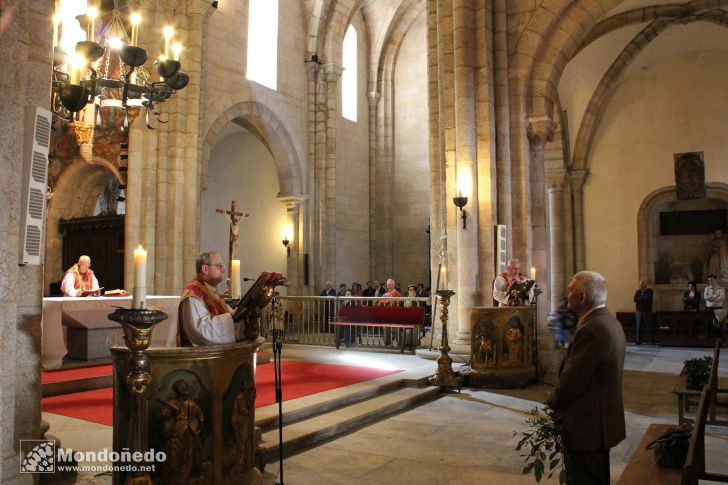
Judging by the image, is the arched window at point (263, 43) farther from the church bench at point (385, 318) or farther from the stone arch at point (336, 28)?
the church bench at point (385, 318)

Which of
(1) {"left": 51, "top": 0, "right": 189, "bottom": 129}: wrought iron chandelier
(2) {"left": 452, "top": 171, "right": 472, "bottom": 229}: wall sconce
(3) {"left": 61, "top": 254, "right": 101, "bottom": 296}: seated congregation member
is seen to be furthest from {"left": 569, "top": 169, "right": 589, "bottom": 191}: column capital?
(3) {"left": 61, "top": 254, "right": 101, "bottom": 296}: seated congregation member

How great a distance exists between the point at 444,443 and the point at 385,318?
6261 millimetres

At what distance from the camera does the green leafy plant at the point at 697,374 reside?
615 centimetres

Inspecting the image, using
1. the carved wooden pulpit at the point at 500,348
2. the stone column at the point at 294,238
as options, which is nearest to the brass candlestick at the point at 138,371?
the carved wooden pulpit at the point at 500,348

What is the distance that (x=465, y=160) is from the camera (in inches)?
388

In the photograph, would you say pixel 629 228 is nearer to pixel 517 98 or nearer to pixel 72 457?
pixel 517 98

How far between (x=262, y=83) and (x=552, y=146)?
8726mm

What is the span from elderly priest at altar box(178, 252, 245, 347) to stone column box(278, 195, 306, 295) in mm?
13188

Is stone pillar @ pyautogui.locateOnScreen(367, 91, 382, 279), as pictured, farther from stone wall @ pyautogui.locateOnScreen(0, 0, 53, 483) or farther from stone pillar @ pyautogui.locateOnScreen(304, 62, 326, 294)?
stone wall @ pyautogui.locateOnScreen(0, 0, 53, 483)

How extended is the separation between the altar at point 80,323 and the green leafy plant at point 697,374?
574 cm

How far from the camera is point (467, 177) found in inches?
387

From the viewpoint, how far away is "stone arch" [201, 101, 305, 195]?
49.6 feet

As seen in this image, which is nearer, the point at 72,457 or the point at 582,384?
the point at 582,384

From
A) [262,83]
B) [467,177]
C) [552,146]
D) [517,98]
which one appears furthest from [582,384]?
[552,146]
